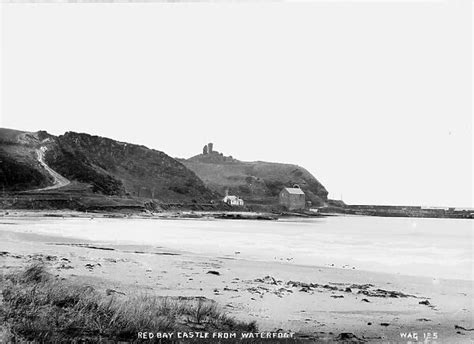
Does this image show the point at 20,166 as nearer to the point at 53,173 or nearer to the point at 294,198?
the point at 53,173

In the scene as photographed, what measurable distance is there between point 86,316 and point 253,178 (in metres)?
130

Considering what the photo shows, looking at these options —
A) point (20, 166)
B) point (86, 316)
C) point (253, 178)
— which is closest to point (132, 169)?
point (253, 178)

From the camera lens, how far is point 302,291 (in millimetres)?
10680

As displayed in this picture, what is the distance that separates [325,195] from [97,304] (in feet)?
398

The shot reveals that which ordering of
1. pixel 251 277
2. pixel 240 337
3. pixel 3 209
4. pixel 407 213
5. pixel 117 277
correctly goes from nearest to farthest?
pixel 240 337 < pixel 117 277 < pixel 251 277 < pixel 3 209 < pixel 407 213

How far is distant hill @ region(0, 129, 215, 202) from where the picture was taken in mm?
63906

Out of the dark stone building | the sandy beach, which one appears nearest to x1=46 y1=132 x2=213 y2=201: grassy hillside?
the dark stone building

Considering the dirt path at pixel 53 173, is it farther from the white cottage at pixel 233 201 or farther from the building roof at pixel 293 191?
the building roof at pixel 293 191

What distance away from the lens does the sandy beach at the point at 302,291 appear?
778 centimetres

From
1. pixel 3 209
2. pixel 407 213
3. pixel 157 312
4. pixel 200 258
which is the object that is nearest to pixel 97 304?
pixel 157 312

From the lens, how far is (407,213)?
429ft

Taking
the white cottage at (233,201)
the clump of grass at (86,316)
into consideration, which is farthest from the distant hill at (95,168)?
the clump of grass at (86,316)

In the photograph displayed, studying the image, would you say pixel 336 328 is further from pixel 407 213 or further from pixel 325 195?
pixel 407 213

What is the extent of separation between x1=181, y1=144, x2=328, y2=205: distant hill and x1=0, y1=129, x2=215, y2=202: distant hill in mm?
11218
